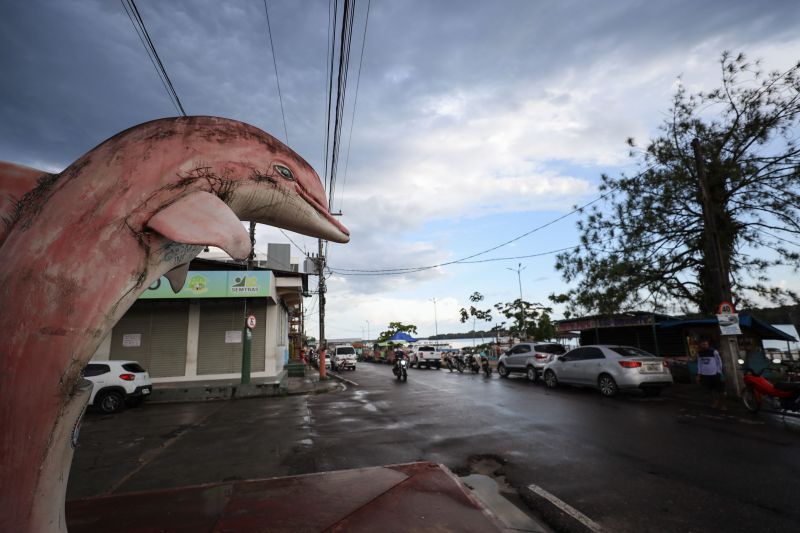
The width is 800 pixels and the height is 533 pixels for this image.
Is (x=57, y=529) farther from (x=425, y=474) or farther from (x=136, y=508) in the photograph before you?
(x=425, y=474)

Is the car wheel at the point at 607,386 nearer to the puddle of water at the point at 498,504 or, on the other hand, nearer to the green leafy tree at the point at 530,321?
the puddle of water at the point at 498,504

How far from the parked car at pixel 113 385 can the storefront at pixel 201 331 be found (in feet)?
14.8

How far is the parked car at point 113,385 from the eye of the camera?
34.4ft

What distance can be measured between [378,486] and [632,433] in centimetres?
504

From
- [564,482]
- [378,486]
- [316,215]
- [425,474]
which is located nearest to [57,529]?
[316,215]

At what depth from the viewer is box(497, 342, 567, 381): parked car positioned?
604 inches

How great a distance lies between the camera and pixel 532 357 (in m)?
15.7

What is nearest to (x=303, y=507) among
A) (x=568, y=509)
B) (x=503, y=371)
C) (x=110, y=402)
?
(x=568, y=509)

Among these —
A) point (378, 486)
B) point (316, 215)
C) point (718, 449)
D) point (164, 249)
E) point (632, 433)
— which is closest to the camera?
point (164, 249)

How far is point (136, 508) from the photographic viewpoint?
3004 mm

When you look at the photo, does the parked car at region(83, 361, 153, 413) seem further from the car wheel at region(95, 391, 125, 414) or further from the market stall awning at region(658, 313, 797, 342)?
the market stall awning at region(658, 313, 797, 342)

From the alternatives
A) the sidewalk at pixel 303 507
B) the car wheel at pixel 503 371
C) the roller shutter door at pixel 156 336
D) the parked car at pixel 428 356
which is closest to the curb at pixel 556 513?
the sidewalk at pixel 303 507

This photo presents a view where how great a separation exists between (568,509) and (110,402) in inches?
470

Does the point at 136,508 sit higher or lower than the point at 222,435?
higher
